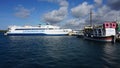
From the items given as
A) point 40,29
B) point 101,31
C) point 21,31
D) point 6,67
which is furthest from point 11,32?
point 6,67

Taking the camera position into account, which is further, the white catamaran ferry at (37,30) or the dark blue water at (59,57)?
the white catamaran ferry at (37,30)

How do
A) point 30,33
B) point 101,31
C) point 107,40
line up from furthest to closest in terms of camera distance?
point 30,33 < point 101,31 < point 107,40

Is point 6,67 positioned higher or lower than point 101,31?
lower

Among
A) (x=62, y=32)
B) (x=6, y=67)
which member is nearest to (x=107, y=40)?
(x=6, y=67)

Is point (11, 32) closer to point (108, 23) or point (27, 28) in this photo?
point (27, 28)

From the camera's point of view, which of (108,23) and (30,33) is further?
(30,33)

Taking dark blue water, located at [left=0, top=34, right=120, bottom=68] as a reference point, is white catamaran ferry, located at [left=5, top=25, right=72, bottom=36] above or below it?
Answer: above

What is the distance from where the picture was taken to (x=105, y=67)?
817 inches

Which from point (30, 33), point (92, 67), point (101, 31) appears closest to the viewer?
point (92, 67)

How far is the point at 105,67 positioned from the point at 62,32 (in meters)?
138

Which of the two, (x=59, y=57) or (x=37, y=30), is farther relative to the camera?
(x=37, y=30)

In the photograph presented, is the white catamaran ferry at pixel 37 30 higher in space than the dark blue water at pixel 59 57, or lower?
higher

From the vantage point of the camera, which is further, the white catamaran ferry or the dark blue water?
the white catamaran ferry

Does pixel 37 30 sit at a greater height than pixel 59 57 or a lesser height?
greater
